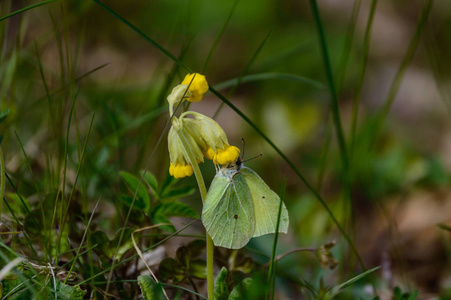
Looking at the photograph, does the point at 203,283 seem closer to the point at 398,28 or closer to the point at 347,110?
the point at 347,110

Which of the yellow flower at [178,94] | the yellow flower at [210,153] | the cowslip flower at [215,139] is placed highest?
the yellow flower at [178,94]

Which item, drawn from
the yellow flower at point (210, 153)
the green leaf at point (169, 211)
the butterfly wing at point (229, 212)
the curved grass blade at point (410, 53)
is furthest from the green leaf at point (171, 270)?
the curved grass blade at point (410, 53)

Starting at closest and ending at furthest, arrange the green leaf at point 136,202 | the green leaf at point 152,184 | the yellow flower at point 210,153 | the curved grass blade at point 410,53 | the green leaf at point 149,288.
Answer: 1. the green leaf at point 149,288
2. the yellow flower at point 210,153
3. the green leaf at point 136,202
4. the green leaf at point 152,184
5. the curved grass blade at point 410,53

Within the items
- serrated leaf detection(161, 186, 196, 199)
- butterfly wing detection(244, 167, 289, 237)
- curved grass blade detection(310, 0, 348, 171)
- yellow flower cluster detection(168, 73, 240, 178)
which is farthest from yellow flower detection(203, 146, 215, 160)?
curved grass blade detection(310, 0, 348, 171)

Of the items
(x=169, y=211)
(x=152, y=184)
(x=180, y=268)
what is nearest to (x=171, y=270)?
(x=180, y=268)

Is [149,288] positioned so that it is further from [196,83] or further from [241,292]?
[196,83]

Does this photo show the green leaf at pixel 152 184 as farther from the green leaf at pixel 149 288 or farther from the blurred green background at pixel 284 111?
the green leaf at pixel 149 288

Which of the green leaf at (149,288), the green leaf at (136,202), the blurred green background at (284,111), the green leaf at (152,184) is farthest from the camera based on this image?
the blurred green background at (284,111)

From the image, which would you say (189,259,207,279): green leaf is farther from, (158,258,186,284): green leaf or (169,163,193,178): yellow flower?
(169,163,193,178): yellow flower
